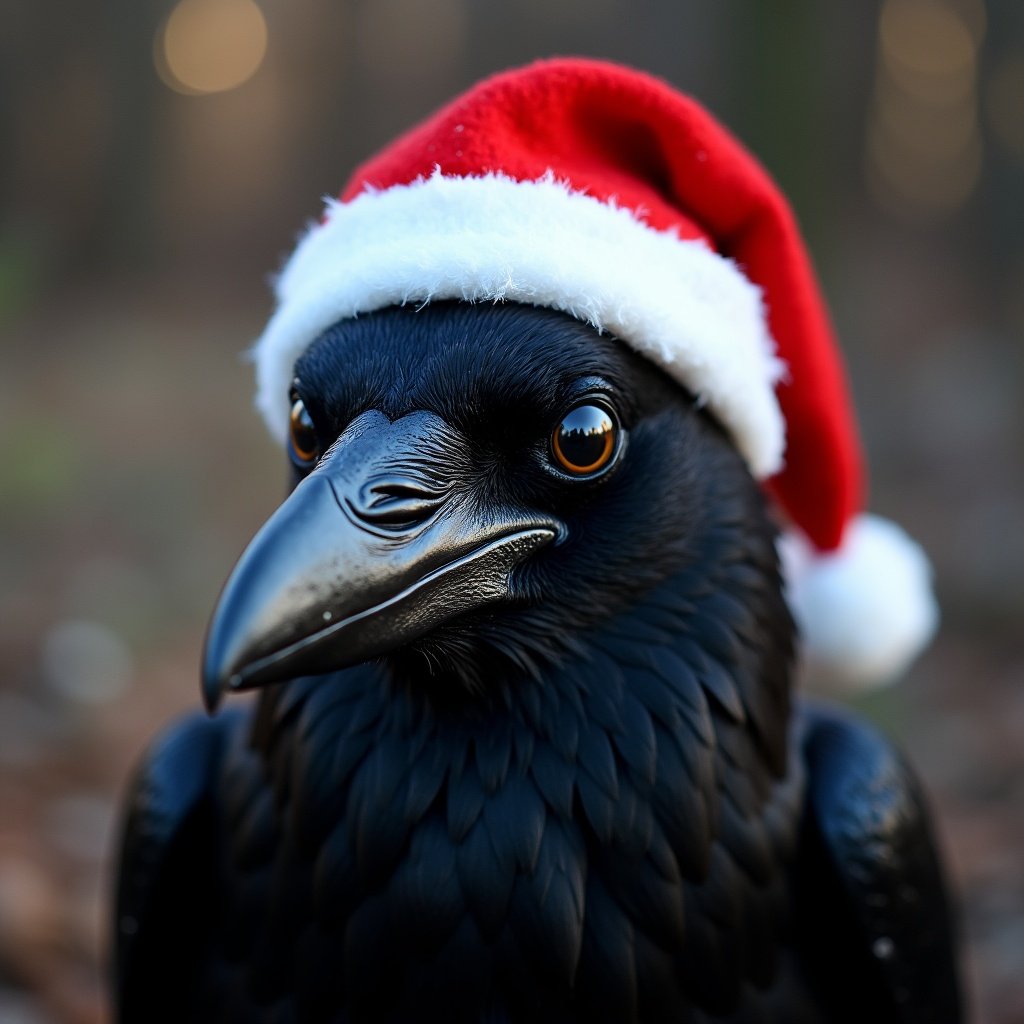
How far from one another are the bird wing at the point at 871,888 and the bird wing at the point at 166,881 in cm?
111

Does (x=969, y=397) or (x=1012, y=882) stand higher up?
(x=969, y=397)

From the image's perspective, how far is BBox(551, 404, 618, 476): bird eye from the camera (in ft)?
5.38

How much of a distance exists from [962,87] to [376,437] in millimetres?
12119

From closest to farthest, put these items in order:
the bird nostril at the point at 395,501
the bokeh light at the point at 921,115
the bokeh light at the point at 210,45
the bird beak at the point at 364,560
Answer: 1. the bird beak at the point at 364,560
2. the bird nostril at the point at 395,501
3. the bokeh light at the point at 921,115
4. the bokeh light at the point at 210,45

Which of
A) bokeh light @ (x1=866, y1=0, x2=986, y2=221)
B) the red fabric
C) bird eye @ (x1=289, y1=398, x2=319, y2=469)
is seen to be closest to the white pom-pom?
the red fabric

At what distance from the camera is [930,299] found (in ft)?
36.4

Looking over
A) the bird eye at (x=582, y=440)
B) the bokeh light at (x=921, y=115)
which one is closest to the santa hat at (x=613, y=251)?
the bird eye at (x=582, y=440)

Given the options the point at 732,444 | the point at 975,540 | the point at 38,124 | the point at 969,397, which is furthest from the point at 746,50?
the point at 38,124

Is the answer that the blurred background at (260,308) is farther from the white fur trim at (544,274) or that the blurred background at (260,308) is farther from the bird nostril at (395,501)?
the bird nostril at (395,501)

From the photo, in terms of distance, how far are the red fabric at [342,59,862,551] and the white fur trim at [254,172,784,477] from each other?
0.06 metres

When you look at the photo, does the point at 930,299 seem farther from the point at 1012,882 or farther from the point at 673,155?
the point at 673,155

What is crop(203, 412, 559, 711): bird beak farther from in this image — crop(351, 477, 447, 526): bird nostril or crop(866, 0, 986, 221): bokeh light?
crop(866, 0, 986, 221): bokeh light

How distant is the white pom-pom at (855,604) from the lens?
7.32ft

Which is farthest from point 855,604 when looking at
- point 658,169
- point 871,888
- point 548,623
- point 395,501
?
point 395,501
